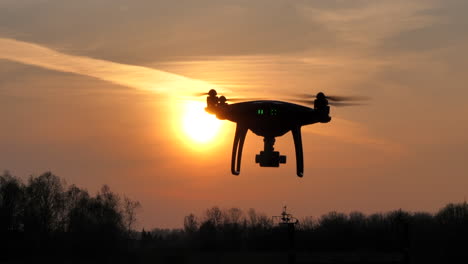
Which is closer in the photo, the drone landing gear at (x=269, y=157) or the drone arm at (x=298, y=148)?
the drone landing gear at (x=269, y=157)

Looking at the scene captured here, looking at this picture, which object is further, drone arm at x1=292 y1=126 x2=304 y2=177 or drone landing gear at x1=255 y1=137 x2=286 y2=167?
drone arm at x1=292 y1=126 x2=304 y2=177

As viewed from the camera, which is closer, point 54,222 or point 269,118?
point 269,118

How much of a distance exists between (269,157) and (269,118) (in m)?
4.01

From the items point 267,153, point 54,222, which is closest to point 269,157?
point 267,153

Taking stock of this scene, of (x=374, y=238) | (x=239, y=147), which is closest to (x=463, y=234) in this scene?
(x=374, y=238)

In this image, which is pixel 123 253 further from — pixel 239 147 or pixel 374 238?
pixel 239 147

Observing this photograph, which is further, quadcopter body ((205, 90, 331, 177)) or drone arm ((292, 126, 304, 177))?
drone arm ((292, 126, 304, 177))

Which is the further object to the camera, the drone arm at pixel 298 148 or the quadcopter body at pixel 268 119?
the drone arm at pixel 298 148

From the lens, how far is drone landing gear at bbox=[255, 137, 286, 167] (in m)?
77.6

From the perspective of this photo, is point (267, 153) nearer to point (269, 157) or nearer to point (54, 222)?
point (269, 157)

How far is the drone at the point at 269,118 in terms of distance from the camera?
75.2 metres

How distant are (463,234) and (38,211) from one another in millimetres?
69405

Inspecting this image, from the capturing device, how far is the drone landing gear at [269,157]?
7756 centimetres

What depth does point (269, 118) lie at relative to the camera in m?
75.2
